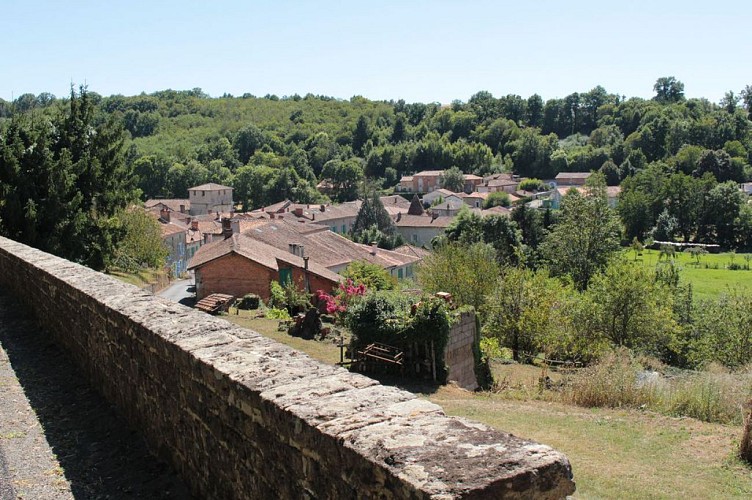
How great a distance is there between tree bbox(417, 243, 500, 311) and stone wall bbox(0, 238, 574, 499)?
28.4m

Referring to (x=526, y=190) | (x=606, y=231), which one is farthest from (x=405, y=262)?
(x=526, y=190)

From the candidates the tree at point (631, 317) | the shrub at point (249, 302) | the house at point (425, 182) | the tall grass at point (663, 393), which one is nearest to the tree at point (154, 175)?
the house at point (425, 182)

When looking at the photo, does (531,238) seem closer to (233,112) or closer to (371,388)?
(371,388)

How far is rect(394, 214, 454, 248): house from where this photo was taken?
3383 inches

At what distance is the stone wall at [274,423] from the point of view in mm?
2568

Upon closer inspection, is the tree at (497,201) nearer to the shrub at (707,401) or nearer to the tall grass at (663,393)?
the tall grass at (663,393)

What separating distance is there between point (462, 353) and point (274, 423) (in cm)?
1820

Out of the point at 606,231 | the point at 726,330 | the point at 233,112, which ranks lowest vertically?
the point at 726,330

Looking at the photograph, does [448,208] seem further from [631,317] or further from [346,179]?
[631,317]

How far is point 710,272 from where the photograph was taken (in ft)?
220

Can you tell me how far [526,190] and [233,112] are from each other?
97.9m

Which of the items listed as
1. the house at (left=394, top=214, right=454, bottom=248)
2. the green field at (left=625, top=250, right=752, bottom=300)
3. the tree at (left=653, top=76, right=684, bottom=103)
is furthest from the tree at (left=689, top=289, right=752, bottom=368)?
the tree at (left=653, top=76, right=684, bottom=103)

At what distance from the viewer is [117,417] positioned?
20.0ft

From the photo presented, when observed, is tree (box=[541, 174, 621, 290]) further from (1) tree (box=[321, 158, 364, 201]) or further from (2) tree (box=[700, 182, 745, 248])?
(1) tree (box=[321, 158, 364, 201])
